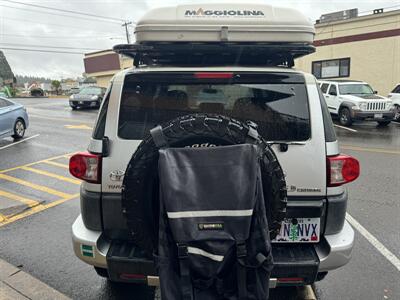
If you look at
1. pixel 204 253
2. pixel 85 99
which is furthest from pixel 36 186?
pixel 85 99

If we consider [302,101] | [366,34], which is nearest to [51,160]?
[302,101]

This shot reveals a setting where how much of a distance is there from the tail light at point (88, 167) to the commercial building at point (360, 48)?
2136 cm

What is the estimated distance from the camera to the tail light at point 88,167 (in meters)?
2.71

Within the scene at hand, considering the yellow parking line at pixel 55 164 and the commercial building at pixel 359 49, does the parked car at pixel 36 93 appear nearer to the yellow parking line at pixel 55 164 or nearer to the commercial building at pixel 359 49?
the commercial building at pixel 359 49

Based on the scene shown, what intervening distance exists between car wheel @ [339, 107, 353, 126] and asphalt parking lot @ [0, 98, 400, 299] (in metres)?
4.71

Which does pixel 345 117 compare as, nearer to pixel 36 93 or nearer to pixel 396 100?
pixel 396 100

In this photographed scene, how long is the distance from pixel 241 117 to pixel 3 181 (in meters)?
6.14

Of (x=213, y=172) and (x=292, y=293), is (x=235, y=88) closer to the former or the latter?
(x=213, y=172)

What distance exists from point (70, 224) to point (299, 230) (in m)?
3.40

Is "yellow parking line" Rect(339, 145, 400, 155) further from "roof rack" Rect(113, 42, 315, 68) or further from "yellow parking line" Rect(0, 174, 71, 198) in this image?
"yellow parking line" Rect(0, 174, 71, 198)

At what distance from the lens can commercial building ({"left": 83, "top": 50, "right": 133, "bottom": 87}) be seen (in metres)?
49.1

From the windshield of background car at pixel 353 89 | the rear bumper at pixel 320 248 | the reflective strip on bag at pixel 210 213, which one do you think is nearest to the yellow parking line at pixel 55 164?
the rear bumper at pixel 320 248

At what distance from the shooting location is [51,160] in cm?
923

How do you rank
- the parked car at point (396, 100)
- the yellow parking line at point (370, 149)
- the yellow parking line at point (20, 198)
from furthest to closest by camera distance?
the parked car at point (396, 100)
the yellow parking line at point (370, 149)
the yellow parking line at point (20, 198)
